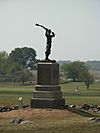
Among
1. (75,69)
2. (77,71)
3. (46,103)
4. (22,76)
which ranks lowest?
(46,103)

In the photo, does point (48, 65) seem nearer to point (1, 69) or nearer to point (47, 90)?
point (47, 90)

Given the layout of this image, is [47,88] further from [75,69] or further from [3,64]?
[3,64]

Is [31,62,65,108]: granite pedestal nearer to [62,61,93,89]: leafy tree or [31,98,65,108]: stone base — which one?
[31,98,65,108]: stone base

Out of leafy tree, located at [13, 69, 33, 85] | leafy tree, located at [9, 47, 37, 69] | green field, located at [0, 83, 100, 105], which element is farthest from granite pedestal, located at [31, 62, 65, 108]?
leafy tree, located at [9, 47, 37, 69]

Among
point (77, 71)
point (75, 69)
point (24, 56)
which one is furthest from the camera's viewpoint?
point (24, 56)

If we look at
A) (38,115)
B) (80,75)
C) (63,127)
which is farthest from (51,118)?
(80,75)

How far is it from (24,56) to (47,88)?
138m

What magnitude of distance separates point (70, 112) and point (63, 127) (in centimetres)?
876

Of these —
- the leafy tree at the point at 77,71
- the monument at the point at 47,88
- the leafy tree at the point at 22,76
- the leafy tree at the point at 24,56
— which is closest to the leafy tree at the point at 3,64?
the leafy tree at the point at 22,76

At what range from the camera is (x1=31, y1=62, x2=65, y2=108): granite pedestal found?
29281 millimetres

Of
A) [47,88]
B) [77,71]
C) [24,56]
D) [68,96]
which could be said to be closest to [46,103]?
[47,88]

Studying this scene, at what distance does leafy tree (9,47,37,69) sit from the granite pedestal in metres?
134

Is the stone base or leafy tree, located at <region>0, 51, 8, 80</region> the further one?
leafy tree, located at <region>0, 51, 8, 80</region>

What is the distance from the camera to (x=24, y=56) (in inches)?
6560
